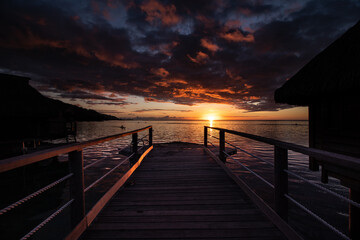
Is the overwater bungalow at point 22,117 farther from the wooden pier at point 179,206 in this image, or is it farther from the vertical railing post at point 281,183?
the vertical railing post at point 281,183

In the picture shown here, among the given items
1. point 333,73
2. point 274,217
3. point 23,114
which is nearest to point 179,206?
point 274,217

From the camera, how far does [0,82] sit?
17.2 m

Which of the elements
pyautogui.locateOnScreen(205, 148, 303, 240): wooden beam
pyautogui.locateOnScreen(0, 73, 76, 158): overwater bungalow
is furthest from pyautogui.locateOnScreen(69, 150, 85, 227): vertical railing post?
pyautogui.locateOnScreen(0, 73, 76, 158): overwater bungalow

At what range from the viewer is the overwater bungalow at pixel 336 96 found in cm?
499

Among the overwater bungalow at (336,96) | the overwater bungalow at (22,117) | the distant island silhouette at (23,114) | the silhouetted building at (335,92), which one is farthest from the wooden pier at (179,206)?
the distant island silhouette at (23,114)

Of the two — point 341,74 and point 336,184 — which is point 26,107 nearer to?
point 341,74

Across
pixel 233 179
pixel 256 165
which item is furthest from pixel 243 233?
pixel 256 165

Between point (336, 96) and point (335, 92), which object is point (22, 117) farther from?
point (336, 96)

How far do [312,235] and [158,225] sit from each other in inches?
221

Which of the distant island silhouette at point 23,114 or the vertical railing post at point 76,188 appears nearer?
the vertical railing post at point 76,188

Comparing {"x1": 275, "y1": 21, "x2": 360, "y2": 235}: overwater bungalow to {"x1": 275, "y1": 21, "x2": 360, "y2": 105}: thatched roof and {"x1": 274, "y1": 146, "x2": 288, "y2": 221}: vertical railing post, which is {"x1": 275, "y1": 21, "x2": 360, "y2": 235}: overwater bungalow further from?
{"x1": 274, "y1": 146, "x2": 288, "y2": 221}: vertical railing post

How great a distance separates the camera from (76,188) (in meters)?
2.05

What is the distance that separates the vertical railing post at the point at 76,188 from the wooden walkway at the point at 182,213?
258mm

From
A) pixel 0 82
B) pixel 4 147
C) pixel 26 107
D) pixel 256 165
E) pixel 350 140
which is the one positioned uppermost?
pixel 0 82
